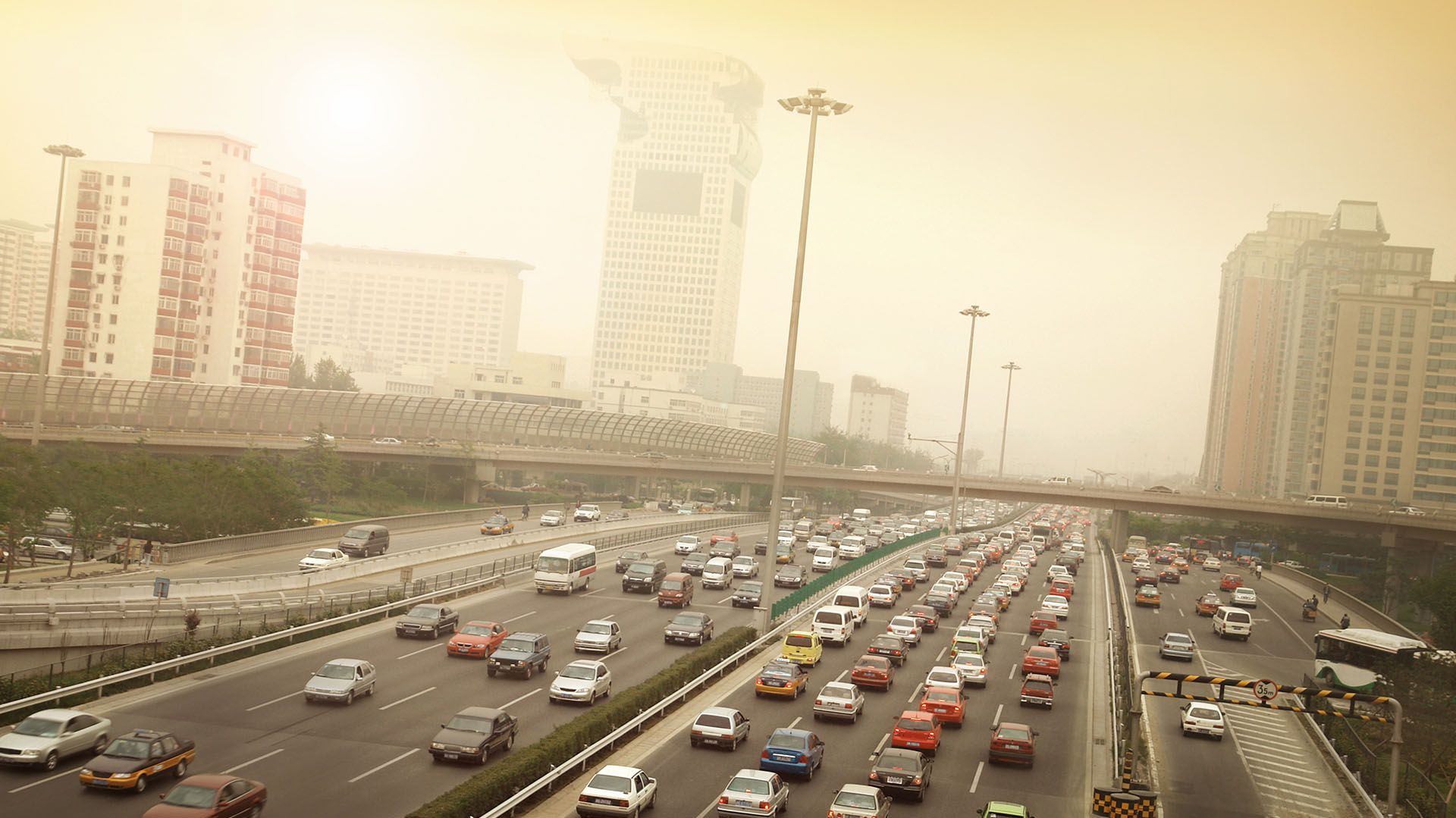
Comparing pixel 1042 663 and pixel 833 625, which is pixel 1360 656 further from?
pixel 833 625

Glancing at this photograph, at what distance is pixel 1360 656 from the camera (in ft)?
145

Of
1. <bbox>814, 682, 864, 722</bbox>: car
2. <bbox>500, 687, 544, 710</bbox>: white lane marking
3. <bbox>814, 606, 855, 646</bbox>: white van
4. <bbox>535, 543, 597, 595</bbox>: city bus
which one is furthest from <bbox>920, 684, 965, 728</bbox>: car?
<bbox>535, 543, 597, 595</bbox>: city bus

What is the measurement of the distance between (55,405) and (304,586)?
49.5 metres

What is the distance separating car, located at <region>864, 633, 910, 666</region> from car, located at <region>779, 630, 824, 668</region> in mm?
2328

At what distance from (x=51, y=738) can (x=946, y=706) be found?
76.4 feet

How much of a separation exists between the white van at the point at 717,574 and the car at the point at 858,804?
3776cm

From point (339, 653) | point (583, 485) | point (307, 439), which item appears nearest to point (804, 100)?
point (339, 653)

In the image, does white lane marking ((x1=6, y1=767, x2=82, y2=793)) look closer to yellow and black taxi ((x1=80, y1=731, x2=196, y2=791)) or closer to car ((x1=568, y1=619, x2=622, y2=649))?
yellow and black taxi ((x1=80, y1=731, x2=196, y2=791))

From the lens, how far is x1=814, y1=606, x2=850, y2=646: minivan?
46.3m

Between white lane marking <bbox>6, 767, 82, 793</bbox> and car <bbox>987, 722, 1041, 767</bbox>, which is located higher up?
car <bbox>987, 722, 1041, 767</bbox>

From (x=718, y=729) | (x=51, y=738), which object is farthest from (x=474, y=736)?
(x=51, y=738)

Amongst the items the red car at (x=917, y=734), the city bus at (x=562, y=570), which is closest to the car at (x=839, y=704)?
the red car at (x=917, y=734)

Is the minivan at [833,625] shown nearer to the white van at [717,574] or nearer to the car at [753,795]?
the white van at [717,574]

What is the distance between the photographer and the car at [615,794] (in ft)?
73.7
